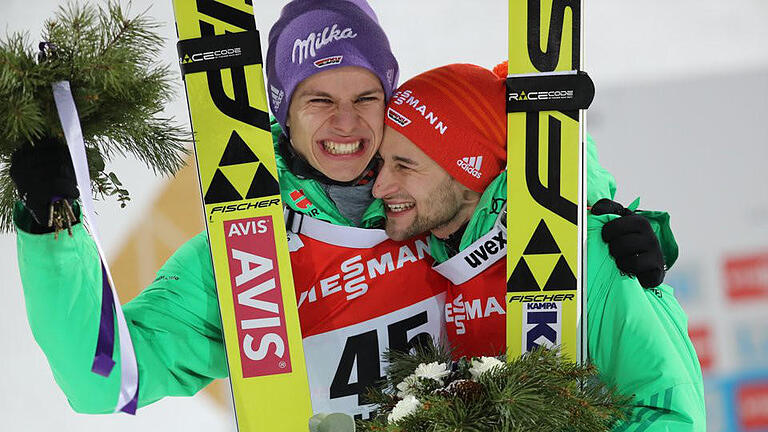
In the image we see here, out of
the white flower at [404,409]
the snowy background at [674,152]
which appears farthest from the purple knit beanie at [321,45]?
the snowy background at [674,152]

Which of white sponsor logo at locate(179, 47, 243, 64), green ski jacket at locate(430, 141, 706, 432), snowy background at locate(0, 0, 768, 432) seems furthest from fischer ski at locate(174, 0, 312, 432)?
snowy background at locate(0, 0, 768, 432)

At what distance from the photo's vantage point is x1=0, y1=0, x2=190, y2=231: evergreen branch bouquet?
142 centimetres

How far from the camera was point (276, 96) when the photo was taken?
206 cm

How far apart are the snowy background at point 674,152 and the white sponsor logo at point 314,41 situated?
132cm

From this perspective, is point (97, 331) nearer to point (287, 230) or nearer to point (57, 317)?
point (57, 317)

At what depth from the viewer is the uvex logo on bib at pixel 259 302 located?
1.86m

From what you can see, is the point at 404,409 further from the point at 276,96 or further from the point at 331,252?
the point at 276,96

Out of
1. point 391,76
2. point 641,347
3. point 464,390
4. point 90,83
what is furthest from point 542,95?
point 90,83

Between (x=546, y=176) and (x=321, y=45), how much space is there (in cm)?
56

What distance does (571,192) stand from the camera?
1817 mm

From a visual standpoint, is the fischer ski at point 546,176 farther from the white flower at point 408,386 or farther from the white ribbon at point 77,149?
the white ribbon at point 77,149

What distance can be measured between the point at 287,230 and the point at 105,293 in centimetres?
48

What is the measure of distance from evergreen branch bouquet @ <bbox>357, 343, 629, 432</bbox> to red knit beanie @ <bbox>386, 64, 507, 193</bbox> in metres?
0.48

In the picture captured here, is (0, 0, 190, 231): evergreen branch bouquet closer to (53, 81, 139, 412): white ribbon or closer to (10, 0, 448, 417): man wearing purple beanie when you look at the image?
(53, 81, 139, 412): white ribbon
